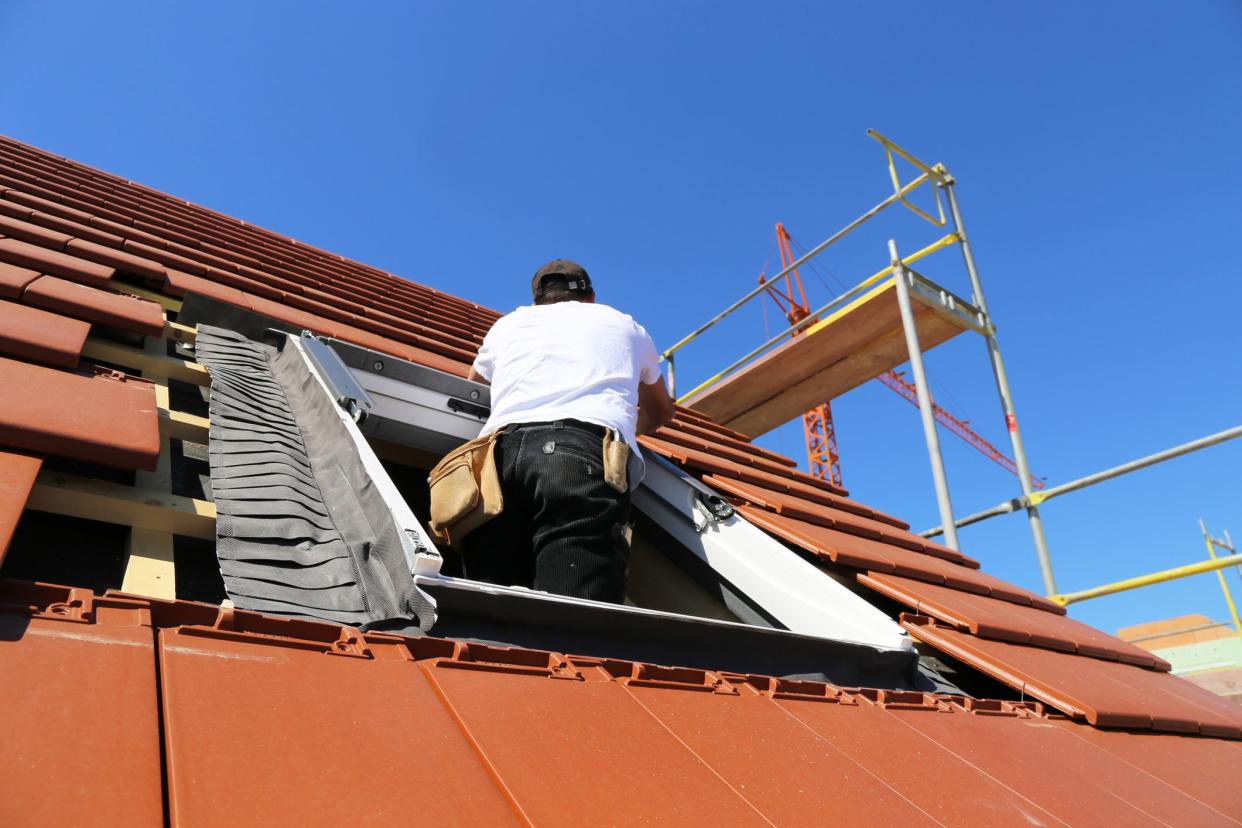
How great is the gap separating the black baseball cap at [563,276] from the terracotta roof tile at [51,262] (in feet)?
4.18

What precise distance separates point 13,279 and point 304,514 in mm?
997

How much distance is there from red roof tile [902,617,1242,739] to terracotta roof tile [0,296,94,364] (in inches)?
82.9

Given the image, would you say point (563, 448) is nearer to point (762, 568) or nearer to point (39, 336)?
point (762, 568)

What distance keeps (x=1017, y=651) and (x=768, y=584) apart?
71cm

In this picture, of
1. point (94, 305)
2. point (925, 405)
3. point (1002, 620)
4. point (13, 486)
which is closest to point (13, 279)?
point (94, 305)

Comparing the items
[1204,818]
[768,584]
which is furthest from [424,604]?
[1204,818]

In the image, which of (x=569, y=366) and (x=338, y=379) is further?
(x=569, y=366)

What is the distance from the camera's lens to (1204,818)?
1.43 meters

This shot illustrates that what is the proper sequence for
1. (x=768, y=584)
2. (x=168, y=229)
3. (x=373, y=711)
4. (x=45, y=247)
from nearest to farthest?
(x=373, y=711) < (x=768, y=584) < (x=45, y=247) < (x=168, y=229)

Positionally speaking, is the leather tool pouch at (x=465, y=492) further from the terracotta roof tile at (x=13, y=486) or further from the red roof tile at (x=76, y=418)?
the terracotta roof tile at (x=13, y=486)

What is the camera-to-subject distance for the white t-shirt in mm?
2164

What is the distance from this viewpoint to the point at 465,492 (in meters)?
1.95

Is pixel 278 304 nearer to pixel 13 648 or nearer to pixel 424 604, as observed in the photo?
pixel 424 604

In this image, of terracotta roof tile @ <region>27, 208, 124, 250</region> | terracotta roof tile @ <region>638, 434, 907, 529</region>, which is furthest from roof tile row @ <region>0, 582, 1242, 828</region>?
terracotta roof tile @ <region>27, 208, 124, 250</region>
